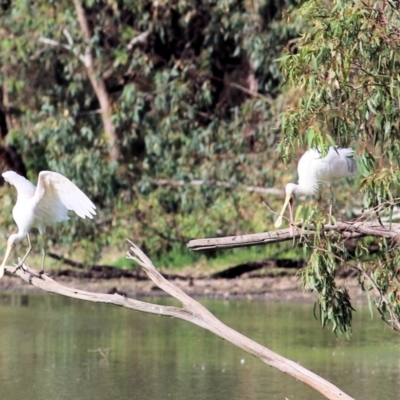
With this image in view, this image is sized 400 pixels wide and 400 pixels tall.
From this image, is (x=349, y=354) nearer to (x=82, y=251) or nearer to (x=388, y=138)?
(x=388, y=138)

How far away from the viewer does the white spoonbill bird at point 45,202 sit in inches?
314

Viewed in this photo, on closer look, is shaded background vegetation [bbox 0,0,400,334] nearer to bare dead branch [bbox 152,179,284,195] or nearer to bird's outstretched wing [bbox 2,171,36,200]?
bare dead branch [bbox 152,179,284,195]

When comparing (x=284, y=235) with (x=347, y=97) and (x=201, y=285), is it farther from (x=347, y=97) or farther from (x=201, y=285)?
(x=201, y=285)

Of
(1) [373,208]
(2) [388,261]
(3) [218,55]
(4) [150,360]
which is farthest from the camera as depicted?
(3) [218,55]

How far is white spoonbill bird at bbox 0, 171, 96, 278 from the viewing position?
797 cm

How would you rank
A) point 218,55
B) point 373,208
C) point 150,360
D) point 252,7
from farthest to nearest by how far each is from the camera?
point 218,55
point 252,7
point 150,360
point 373,208

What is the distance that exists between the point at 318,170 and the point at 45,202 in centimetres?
192

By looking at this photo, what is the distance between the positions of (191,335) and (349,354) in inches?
73.8

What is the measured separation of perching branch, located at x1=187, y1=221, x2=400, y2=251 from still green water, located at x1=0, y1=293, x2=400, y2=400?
8.60ft

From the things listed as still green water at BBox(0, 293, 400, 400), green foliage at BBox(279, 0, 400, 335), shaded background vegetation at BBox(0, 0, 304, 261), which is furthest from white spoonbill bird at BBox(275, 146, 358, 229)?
shaded background vegetation at BBox(0, 0, 304, 261)

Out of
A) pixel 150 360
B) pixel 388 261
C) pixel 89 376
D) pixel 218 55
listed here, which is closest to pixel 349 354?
pixel 150 360

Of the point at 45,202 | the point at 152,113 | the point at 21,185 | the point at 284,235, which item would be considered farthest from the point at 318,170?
the point at 152,113

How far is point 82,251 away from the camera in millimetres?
15656

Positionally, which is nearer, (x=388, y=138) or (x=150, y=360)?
(x=388, y=138)
